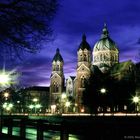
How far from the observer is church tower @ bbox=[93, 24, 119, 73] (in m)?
151

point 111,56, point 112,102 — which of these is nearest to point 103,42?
point 111,56

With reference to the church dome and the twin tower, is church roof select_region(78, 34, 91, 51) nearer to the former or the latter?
the twin tower

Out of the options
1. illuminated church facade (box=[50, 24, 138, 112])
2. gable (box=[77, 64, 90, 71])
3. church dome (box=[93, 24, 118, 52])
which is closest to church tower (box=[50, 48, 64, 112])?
illuminated church facade (box=[50, 24, 138, 112])

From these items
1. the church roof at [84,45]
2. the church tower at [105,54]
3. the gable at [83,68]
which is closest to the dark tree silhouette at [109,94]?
the church tower at [105,54]

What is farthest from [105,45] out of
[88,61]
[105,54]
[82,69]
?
[82,69]

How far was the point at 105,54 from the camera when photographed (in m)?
152

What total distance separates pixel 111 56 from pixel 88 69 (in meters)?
10.2

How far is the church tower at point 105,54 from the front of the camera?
494ft

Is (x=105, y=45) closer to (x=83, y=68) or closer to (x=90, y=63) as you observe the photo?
(x=90, y=63)

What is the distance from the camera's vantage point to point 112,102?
10088 centimetres

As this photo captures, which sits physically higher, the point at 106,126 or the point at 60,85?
the point at 60,85

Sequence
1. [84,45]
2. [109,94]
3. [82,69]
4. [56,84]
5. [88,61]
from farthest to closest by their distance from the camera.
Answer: [56,84], [84,45], [88,61], [82,69], [109,94]

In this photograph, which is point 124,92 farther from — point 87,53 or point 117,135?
point 117,135

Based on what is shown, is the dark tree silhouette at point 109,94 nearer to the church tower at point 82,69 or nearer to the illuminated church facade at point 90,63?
the illuminated church facade at point 90,63
